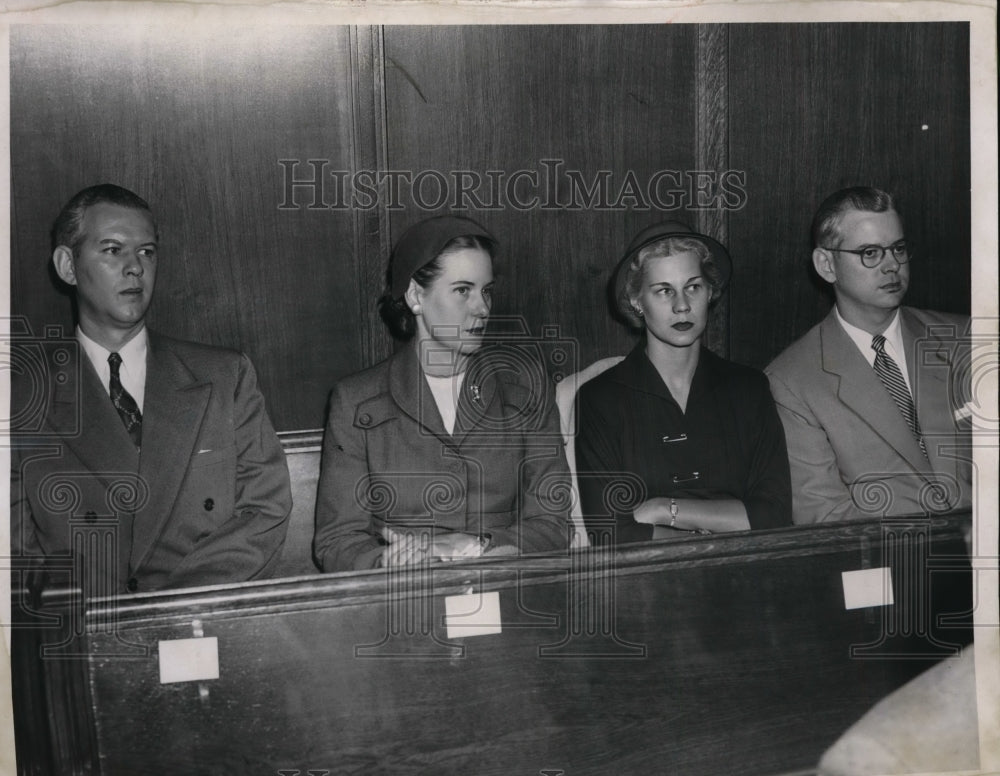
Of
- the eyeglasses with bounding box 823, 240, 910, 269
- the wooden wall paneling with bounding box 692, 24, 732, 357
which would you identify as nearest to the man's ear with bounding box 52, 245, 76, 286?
the wooden wall paneling with bounding box 692, 24, 732, 357

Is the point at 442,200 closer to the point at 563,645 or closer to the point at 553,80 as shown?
the point at 553,80

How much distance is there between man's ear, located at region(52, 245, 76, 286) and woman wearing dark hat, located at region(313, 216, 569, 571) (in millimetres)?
776

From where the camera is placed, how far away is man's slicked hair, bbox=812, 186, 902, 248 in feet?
9.95

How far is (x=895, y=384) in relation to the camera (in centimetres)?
300

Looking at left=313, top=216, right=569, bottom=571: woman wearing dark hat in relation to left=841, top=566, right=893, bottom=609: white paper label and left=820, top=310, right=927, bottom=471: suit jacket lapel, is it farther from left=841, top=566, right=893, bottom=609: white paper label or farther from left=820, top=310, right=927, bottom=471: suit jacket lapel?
left=820, top=310, right=927, bottom=471: suit jacket lapel

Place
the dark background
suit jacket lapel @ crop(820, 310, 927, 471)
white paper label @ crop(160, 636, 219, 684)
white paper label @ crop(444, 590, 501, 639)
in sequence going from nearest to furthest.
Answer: white paper label @ crop(160, 636, 219, 684)
white paper label @ crop(444, 590, 501, 639)
the dark background
suit jacket lapel @ crop(820, 310, 927, 471)

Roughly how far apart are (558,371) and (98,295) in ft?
4.35

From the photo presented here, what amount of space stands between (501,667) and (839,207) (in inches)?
70.2

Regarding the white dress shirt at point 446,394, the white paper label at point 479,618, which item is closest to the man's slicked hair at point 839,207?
the white dress shirt at point 446,394

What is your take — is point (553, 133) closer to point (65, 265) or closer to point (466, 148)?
point (466, 148)

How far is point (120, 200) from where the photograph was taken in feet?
8.79

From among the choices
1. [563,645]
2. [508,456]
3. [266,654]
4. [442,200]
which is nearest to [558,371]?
[508,456]

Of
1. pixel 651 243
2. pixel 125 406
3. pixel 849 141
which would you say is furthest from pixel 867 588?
pixel 125 406

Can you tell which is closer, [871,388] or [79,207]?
[79,207]
